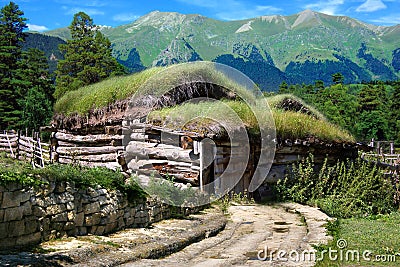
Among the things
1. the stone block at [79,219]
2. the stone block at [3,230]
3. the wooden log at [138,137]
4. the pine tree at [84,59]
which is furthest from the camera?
the pine tree at [84,59]

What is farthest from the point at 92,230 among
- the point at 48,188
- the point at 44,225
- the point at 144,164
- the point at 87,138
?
the point at 87,138

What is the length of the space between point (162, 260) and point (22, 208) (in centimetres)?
197

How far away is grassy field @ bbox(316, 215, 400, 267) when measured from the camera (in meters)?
5.94

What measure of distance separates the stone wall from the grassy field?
3.25m

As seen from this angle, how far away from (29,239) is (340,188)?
32.9 ft

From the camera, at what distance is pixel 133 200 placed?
7.99m

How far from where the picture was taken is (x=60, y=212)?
6.38 metres

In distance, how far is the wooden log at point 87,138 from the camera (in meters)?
14.2

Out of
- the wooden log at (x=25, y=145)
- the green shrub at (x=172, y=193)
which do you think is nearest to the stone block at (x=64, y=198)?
the green shrub at (x=172, y=193)

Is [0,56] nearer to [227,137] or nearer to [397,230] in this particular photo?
[227,137]

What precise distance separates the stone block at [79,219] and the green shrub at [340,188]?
7111mm

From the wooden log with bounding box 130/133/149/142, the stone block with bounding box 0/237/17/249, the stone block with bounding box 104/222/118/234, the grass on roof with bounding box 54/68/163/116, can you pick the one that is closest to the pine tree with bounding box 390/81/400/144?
the grass on roof with bounding box 54/68/163/116

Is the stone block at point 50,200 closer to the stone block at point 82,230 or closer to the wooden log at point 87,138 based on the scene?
the stone block at point 82,230

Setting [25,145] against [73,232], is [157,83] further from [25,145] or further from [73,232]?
[25,145]
